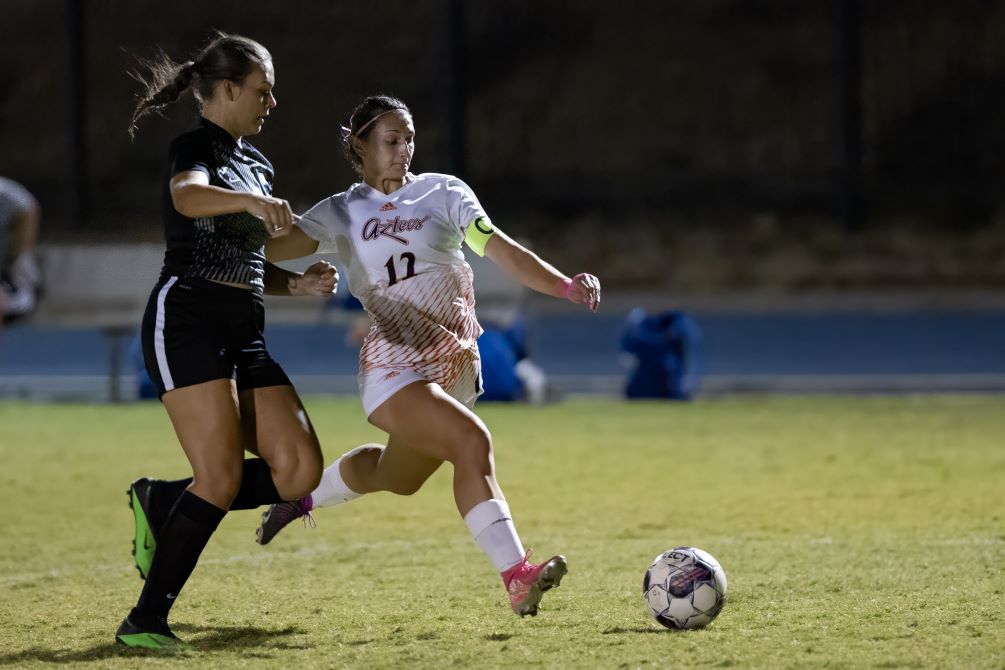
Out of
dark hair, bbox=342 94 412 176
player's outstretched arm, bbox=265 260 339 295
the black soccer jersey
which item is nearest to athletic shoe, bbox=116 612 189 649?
the black soccer jersey

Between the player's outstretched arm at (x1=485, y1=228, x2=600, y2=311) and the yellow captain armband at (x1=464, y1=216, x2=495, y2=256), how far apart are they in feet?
0.05

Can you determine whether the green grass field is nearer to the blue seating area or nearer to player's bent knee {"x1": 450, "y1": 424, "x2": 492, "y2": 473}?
player's bent knee {"x1": 450, "y1": 424, "x2": 492, "y2": 473}

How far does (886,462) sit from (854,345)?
10.4m

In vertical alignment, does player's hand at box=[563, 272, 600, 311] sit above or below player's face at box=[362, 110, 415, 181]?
below

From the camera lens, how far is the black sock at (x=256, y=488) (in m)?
4.34

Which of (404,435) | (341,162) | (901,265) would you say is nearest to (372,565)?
(404,435)

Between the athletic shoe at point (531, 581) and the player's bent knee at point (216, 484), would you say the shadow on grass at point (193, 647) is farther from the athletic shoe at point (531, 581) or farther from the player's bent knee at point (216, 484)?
the athletic shoe at point (531, 581)

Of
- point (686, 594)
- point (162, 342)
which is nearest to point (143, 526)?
point (162, 342)

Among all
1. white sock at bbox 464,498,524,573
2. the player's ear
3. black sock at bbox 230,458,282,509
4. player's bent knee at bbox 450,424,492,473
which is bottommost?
white sock at bbox 464,498,524,573

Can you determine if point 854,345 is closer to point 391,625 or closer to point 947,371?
point 947,371

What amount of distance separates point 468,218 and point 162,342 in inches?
37.7

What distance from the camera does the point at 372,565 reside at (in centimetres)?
542

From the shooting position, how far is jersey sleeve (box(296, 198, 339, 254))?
4.38m

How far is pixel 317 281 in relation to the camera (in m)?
4.39
